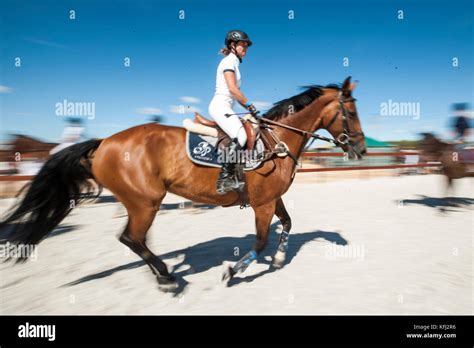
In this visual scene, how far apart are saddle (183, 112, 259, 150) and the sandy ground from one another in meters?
1.76

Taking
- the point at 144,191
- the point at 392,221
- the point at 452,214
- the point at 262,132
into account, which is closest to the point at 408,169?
the point at 452,214

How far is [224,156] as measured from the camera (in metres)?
3.55

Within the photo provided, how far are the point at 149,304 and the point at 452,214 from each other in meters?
7.46

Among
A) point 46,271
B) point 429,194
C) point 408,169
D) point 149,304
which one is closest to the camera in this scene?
point 149,304

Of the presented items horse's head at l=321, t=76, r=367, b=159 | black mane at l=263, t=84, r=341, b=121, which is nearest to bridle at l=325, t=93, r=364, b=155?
horse's head at l=321, t=76, r=367, b=159

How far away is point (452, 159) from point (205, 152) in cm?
730

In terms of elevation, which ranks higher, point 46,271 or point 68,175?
point 68,175

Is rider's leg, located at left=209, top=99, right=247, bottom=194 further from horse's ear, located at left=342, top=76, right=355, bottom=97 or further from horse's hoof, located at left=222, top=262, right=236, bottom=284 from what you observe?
horse's ear, located at left=342, top=76, right=355, bottom=97

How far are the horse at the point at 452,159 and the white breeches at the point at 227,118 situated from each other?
6904 millimetres

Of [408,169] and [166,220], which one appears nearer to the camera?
[166,220]

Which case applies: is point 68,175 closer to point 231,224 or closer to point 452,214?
point 231,224

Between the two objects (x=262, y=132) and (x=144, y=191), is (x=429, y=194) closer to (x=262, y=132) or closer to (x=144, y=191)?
(x=262, y=132)

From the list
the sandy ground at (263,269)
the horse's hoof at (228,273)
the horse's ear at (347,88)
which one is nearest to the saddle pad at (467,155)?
the sandy ground at (263,269)

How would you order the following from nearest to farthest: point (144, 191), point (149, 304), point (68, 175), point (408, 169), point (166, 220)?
point (149, 304) → point (144, 191) → point (68, 175) → point (166, 220) → point (408, 169)
